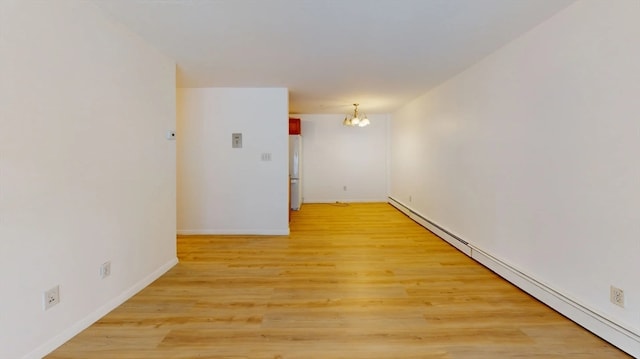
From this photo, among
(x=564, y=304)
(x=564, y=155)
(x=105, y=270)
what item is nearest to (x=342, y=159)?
(x=564, y=155)

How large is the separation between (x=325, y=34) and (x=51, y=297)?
2646 mm

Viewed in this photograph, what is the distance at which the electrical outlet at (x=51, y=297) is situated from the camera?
1671 millimetres

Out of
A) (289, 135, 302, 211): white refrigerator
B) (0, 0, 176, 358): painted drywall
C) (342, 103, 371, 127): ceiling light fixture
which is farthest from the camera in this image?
(289, 135, 302, 211): white refrigerator

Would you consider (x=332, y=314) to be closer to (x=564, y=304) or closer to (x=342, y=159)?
(x=564, y=304)

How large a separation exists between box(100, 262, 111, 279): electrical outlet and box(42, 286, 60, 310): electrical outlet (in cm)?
35

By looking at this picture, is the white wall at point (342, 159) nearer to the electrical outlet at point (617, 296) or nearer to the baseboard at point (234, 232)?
the baseboard at point (234, 232)

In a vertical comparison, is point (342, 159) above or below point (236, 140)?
below

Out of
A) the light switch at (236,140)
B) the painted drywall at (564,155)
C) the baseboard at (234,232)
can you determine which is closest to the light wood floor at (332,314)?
the painted drywall at (564,155)

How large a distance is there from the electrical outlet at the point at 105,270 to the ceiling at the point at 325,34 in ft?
6.10

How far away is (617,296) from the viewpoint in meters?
1.72

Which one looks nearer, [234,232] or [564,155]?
[564,155]

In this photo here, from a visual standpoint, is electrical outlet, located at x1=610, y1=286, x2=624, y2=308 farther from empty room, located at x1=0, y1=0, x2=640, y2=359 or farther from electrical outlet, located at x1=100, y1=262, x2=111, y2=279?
electrical outlet, located at x1=100, y1=262, x2=111, y2=279

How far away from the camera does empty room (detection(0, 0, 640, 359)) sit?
1652 millimetres

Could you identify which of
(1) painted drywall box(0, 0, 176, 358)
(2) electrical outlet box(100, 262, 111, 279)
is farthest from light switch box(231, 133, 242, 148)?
(2) electrical outlet box(100, 262, 111, 279)
